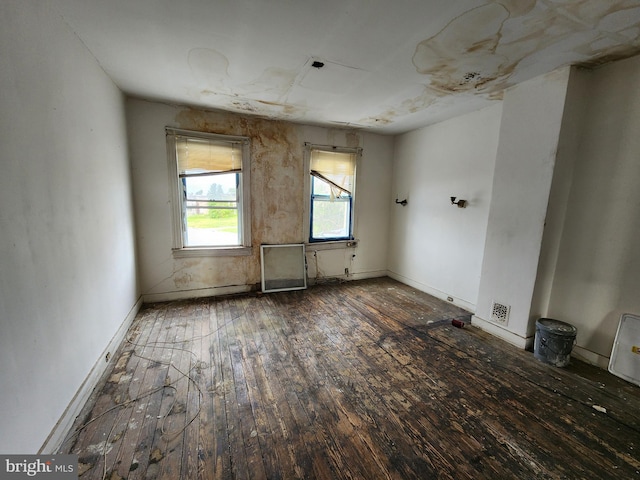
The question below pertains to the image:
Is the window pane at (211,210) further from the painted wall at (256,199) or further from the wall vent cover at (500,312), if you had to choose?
the wall vent cover at (500,312)

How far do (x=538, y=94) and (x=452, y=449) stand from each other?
2.98 m

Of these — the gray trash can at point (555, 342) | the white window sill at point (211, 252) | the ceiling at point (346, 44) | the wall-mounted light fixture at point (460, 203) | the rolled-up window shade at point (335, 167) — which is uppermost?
the ceiling at point (346, 44)

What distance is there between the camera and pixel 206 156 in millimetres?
3547

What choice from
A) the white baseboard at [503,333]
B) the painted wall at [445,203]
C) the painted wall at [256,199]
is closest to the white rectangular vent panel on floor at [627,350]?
the white baseboard at [503,333]

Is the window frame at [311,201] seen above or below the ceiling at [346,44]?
below

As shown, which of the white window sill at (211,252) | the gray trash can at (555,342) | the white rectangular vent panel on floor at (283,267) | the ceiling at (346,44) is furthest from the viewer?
the white rectangular vent panel on floor at (283,267)

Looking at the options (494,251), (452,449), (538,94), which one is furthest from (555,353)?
(538,94)

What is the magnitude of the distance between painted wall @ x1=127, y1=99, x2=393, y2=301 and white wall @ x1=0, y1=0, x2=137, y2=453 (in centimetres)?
92

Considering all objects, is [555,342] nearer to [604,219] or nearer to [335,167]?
[604,219]

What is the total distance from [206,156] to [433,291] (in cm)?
385

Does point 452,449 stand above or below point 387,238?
below

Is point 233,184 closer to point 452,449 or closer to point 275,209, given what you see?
point 275,209

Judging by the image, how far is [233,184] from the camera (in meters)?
3.77

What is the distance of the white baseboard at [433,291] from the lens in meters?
3.51
